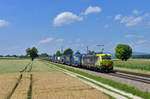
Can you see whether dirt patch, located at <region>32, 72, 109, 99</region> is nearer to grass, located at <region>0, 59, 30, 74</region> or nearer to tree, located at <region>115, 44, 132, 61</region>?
grass, located at <region>0, 59, 30, 74</region>

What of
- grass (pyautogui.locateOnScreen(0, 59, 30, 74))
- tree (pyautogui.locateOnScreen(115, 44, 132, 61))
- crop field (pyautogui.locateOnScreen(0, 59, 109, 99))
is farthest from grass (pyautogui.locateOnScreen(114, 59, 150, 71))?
tree (pyautogui.locateOnScreen(115, 44, 132, 61))

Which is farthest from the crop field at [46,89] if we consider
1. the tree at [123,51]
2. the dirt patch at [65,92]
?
the tree at [123,51]

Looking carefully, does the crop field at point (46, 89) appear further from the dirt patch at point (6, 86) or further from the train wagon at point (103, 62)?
the train wagon at point (103, 62)

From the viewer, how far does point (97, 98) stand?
1115cm

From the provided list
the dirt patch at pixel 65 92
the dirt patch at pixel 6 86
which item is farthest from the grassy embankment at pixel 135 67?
the dirt patch at pixel 6 86

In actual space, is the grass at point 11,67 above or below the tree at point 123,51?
below

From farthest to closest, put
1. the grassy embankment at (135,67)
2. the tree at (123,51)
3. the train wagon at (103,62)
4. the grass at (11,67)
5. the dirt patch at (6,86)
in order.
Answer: the tree at (123,51) → the grass at (11,67) → the grassy embankment at (135,67) → the train wagon at (103,62) → the dirt patch at (6,86)

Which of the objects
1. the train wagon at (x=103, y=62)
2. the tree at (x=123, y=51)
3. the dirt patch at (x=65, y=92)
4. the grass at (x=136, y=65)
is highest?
the tree at (x=123, y=51)

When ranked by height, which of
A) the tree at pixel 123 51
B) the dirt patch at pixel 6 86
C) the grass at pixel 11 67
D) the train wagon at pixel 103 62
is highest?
the tree at pixel 123 51

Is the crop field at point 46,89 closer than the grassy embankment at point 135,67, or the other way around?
the crop field at point 46,89

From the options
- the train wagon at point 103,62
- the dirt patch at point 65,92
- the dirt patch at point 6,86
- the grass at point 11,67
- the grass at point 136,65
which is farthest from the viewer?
the grass at point 11,67

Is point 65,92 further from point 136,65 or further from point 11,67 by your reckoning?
point 11,67

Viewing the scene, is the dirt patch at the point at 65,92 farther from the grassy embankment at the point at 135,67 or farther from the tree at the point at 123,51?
the tree at the point at 123,51

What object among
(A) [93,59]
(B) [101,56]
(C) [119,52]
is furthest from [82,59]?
(C) [119,52]
